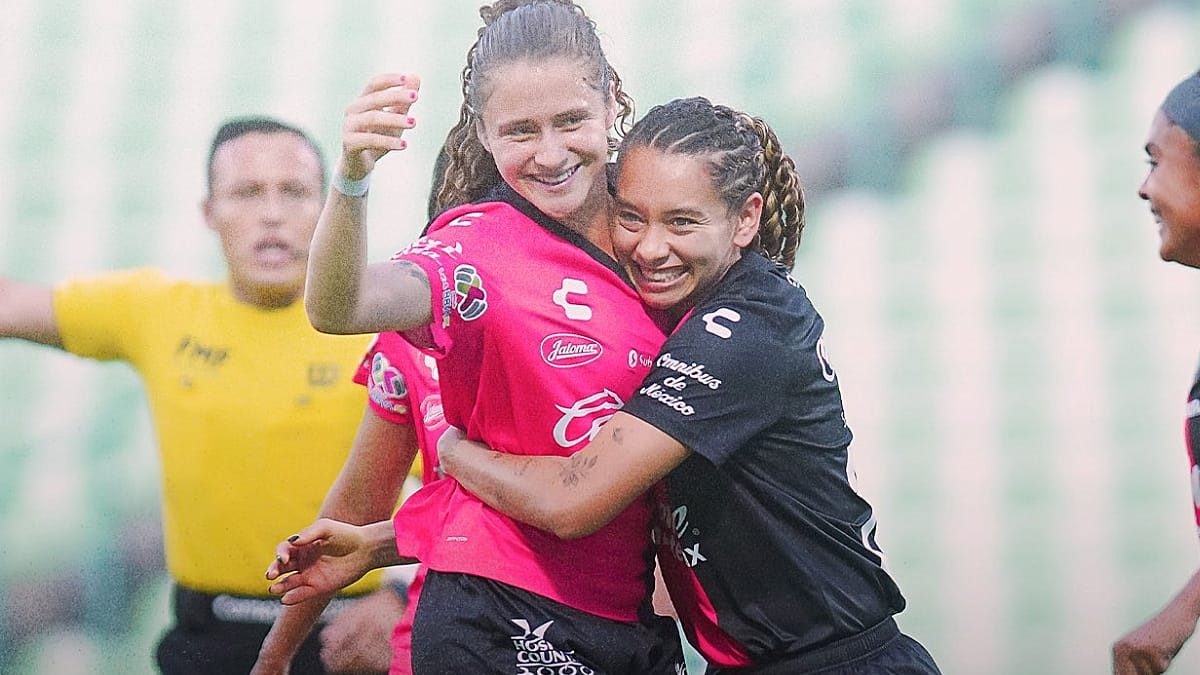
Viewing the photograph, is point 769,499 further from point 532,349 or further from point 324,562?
point 324,562

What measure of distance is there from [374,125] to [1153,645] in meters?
1.43

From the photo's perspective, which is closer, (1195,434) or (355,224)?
(355,224)

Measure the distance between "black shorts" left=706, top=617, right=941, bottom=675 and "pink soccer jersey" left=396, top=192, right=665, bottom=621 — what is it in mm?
220

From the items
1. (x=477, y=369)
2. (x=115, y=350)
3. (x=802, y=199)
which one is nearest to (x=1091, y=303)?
(x=802, y=199)

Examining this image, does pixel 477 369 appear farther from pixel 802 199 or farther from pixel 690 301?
pixel 802 199

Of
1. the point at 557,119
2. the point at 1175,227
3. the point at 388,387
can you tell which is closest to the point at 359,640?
the point at 388,387

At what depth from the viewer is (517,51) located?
170 centimetres

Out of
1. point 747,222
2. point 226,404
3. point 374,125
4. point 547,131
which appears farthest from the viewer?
point 226,404

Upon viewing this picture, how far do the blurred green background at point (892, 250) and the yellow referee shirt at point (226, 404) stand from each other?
0.06 metres

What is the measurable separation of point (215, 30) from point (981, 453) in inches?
65.8

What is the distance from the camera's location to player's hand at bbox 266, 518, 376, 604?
5.92 feet

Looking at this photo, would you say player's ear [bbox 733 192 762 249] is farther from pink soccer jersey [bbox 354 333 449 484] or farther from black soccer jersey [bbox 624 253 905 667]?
pink soccer jersey [bbox 354 333 449 484]

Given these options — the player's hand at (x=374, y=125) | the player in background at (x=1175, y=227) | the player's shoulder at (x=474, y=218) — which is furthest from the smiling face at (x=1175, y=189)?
the player's hand at (x=374, y=125)

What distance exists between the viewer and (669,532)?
1794mm
